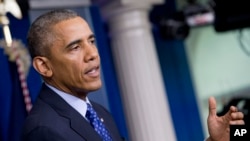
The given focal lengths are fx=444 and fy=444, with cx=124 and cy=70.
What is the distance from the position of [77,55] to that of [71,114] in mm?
163

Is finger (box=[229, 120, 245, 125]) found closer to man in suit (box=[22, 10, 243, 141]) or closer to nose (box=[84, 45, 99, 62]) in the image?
man in suit (box=[22, 10, 243, 141])

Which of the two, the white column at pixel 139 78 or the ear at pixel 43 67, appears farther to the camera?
the white column at pixel 139 78

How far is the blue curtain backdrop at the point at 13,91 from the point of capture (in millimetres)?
2791

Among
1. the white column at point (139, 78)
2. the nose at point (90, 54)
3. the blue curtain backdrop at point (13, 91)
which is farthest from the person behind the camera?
the white column at point (139, 78)

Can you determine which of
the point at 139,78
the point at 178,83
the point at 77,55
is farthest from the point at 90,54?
the point at 178,83

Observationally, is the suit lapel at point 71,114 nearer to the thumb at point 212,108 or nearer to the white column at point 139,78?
the thumb at point 212,108

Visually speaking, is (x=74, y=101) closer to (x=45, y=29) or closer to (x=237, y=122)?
(x=45, y=29)

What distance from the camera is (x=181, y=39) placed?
3963 mm

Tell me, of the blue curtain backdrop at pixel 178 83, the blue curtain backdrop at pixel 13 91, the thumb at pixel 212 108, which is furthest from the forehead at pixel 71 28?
the blue curtain backdrop at pixel 178 83

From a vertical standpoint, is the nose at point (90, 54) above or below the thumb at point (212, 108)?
above

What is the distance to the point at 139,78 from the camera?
3486 millimetres

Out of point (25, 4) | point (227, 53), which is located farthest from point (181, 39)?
point (25, 4)

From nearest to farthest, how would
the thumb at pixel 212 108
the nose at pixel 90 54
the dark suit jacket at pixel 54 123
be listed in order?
the dark suit jacket at pixel 54 123 → the nose at pixel 90 54 → the thumb at pixel 212 108

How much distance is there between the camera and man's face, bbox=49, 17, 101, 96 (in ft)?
4.01
